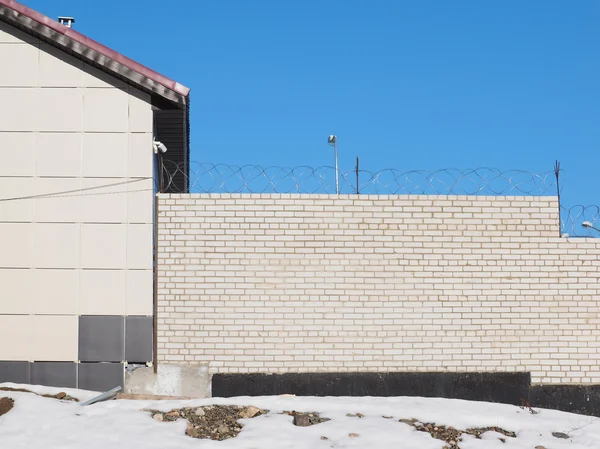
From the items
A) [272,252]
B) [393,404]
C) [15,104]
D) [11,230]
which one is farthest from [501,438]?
[15,104]

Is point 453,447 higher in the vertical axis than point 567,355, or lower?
lower

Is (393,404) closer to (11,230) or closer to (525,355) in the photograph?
(525,355)

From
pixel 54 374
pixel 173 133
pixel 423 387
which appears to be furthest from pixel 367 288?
pixel 54 374

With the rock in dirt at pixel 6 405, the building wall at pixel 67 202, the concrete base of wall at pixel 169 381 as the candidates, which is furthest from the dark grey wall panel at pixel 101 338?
the rock in dirt at pixel 6 405

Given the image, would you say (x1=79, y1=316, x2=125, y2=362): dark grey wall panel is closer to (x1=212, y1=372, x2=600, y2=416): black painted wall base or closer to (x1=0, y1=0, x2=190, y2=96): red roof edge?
(x1=212, y1=372, x2=600, y2=416): black painted wall base

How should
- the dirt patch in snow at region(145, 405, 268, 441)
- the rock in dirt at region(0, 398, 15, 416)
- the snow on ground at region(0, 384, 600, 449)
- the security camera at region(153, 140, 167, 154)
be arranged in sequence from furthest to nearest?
the security camera at region(153, 140, 167, 154), the rock in dirt at region(0, 398, 15, 416), the dirt patch in snow at region(145, 405, 268, 441), the snow on ground at region(0, 384, 600, 449)

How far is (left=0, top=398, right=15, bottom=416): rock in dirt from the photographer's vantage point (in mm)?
9328

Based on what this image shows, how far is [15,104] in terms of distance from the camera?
1095 centimetres

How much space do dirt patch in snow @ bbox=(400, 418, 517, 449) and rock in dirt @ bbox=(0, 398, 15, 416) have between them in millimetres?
4764

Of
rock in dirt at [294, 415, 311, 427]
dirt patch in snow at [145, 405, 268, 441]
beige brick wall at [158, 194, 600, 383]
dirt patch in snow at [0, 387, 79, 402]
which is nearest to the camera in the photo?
dirt patch in snow at [145, 405, 268, 441]

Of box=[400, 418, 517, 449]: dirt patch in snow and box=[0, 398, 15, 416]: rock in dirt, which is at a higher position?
box=[0, 398, 15, 416]: rock in dirt

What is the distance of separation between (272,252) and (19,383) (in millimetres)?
3957

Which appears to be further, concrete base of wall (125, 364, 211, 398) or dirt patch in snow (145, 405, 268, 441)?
concrete base of wall (125, 364, 211, 398)

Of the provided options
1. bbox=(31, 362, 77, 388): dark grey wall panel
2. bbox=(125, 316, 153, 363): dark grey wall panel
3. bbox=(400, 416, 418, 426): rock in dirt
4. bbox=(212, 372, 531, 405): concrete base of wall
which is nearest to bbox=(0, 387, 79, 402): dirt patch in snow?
bbox=(31, 362, 77, 388): dark grey wall panel
